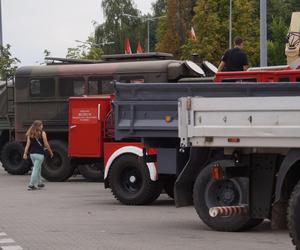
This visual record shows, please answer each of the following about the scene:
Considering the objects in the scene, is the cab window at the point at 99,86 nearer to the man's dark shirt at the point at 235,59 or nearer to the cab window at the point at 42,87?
the cab window at the point at 42,87

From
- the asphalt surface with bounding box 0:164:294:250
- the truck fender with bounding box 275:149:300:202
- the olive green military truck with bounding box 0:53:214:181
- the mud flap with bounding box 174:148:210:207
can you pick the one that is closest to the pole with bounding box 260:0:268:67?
the olive green military truck with bounding box 0:53:214:181

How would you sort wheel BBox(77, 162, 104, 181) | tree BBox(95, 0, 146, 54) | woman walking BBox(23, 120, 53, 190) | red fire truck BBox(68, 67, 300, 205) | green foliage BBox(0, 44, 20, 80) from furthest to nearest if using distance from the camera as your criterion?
tree BBox(95, 0, 146, 54) → green foliage BBox(0, 44, 20, 80) → wheel BBox(77, 162, 104, 181) → woman walking BBox(23, 120, 53, 190) → red fire truck BBox(68, 67, 300, 205)

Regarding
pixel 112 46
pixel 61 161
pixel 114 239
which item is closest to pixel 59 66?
pixel 61 161

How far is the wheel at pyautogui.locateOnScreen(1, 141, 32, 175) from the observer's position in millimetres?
25969

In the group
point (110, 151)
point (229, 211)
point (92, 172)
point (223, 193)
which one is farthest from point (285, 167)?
point (92, 172)

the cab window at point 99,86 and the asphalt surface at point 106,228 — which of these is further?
the cab window at point 99,86

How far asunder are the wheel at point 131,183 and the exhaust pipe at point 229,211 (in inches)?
182

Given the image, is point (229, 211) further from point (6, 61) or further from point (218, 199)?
point (6, 61)

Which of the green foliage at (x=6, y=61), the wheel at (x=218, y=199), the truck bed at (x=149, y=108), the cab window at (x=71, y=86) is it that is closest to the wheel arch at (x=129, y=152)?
the truck bed at (x=149, y=108)

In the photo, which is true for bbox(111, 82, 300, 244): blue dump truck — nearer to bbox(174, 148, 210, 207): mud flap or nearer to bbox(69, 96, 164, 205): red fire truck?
bbox(174, 148, 210, 207): mud flap

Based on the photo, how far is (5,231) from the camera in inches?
499

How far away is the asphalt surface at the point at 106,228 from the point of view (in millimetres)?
11141

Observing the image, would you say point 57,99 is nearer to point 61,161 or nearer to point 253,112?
point 61,161

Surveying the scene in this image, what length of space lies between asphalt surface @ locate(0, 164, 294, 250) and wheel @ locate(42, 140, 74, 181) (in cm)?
424
